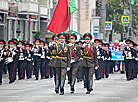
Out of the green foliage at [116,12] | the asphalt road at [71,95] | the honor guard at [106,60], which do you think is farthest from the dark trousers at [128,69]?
the green foliage at [116,12]

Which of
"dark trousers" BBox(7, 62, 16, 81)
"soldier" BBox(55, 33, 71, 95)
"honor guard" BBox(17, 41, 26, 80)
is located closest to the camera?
"soldier" BBox(55, 33, 71, 95)

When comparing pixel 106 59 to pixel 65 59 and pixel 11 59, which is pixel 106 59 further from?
pixel 65 59

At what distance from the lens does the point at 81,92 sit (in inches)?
805

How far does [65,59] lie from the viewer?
19578mm

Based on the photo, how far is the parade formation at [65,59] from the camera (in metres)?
19.6

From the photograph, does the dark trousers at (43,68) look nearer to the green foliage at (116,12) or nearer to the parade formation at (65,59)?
the parade formation at (65,59)

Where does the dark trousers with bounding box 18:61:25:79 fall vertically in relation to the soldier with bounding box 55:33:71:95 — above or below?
below

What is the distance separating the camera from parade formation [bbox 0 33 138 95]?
19.6 m

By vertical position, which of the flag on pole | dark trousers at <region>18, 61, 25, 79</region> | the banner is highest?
the flag on pole

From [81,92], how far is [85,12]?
6197 cm

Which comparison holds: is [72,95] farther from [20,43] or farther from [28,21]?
[28,21]

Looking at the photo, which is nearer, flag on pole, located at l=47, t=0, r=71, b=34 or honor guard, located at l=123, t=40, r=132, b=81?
flag on pole, located at l=47, t=0, r=71, b=34

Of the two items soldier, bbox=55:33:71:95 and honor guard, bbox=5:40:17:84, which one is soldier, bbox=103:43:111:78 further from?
soldier, bbox=55:33:71:95

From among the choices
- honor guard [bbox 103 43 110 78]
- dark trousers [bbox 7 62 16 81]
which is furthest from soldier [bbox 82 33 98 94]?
honor guard [bbox 103 43 110 78]
